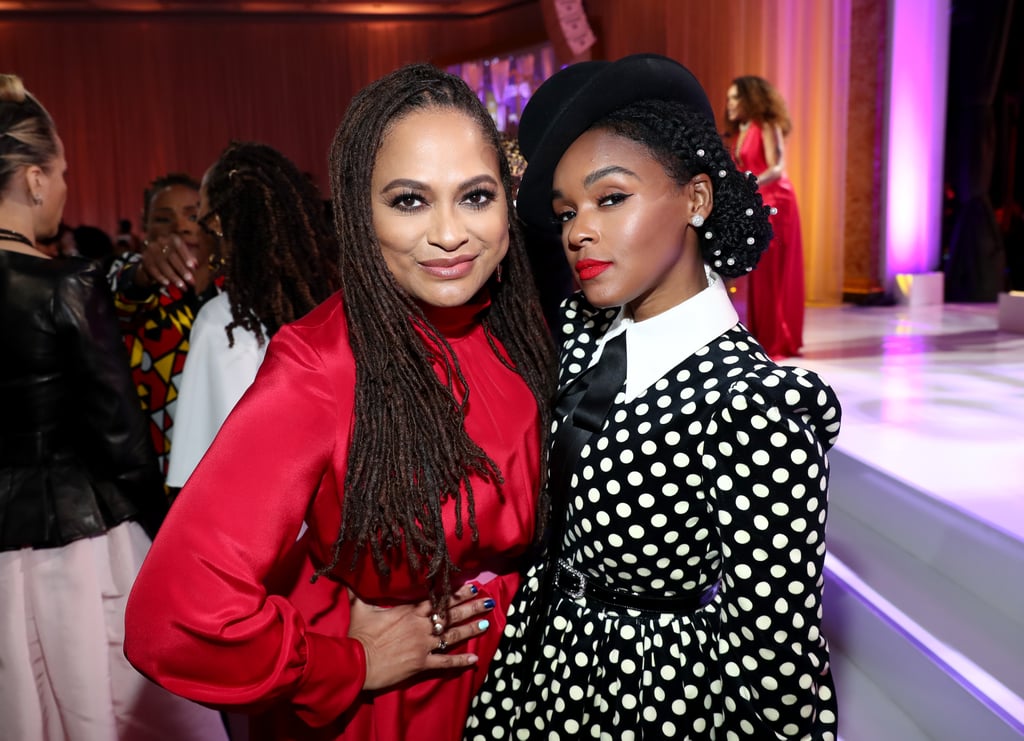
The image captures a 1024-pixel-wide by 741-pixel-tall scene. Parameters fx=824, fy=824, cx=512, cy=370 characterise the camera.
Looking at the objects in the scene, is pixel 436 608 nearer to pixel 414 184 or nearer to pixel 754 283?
pixel 414 184

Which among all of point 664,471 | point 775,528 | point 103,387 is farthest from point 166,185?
point 775,528

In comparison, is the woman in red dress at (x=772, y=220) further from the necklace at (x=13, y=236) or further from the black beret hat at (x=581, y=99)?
the necklace at (x=13, y=236)

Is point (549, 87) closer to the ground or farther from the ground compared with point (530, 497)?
farther from the ground

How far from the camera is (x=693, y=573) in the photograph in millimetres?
1298

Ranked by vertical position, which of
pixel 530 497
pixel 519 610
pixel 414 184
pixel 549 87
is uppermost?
pixel 549 87

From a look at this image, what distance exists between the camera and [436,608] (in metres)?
1.37

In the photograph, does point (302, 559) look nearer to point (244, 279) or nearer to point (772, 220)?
point (244, 279)

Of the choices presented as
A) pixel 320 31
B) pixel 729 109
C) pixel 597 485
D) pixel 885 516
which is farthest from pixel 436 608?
pixel 320 31

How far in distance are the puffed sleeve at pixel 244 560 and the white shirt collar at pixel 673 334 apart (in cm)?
49

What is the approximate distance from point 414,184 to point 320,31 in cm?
1544

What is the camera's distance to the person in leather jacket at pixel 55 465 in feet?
6.69

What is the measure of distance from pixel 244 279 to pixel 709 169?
1524mm

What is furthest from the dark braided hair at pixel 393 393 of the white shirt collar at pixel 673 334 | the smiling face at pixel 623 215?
the white shirt collar at pixel 673 334

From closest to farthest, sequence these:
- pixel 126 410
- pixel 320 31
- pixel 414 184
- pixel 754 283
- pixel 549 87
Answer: pixel 414 184 → pixel 549 87 → pixel 126 410 → pixel 754 283 → pixel 320 31
